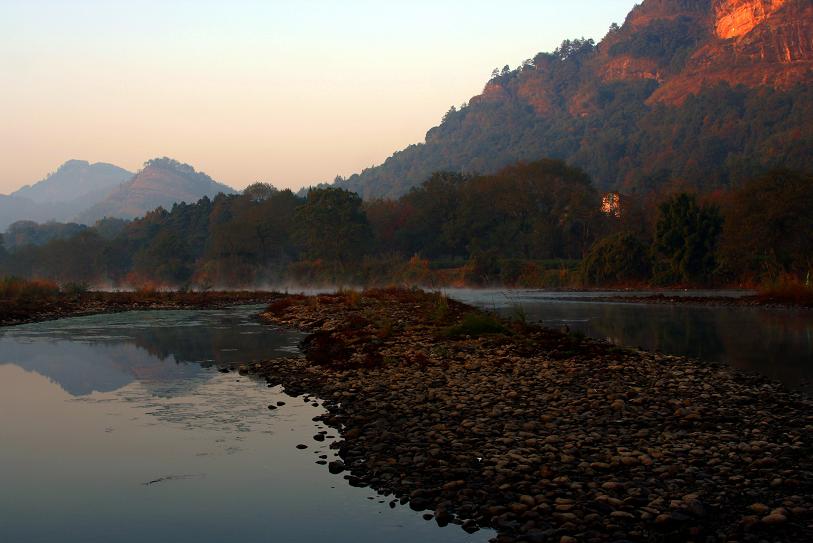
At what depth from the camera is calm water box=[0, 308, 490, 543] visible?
9.49m

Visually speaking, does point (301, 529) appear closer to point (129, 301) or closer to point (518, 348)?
point (518, 348)

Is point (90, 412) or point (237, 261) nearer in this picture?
point (90, 412)

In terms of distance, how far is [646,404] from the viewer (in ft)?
49.1

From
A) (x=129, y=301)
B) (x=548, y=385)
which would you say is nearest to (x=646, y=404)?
(x=548, y=385)

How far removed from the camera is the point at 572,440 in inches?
482

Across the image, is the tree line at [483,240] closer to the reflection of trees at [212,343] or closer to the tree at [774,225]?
the tree at [774,225]

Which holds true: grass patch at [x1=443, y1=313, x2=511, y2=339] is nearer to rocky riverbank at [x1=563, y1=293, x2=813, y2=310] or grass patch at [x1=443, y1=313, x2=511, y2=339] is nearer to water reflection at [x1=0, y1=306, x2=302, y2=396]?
water reflection at [x1=0, y1=306, x2=302, y2=396]

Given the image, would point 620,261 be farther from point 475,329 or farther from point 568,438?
point 568,438

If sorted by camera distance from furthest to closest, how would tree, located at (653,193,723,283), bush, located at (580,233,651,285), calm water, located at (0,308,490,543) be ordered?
bush, located at (580,233,651,285), tree, located at (653,193,723,283), calm water, located at (0,308,490,543)

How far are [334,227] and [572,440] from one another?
108 metres

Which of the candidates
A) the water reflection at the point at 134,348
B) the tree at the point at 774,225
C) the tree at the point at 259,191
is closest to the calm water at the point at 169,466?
the water reflection at the point at 134,348

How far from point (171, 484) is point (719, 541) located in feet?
26.1

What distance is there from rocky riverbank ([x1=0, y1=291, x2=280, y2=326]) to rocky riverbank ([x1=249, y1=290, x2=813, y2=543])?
110 ft

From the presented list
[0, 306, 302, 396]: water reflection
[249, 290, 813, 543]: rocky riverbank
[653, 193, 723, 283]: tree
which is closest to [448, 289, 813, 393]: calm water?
[249, 290, 813, 543]: rocky riverbank
